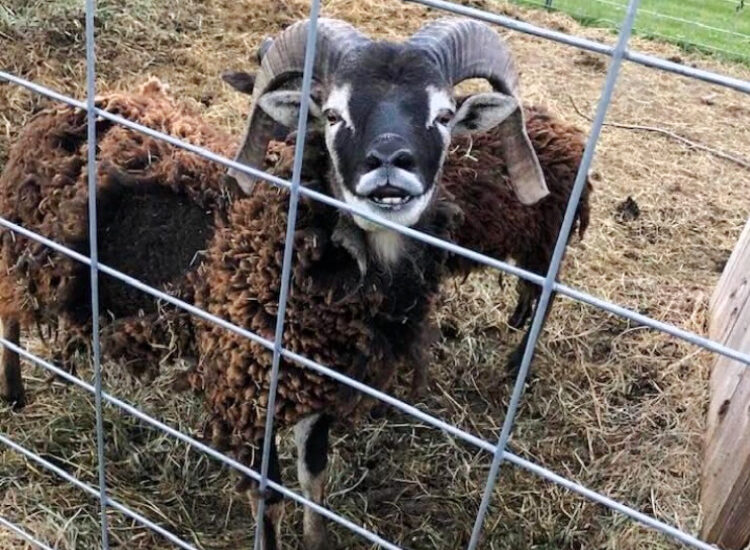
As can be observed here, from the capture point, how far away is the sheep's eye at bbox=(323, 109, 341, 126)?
240 cm

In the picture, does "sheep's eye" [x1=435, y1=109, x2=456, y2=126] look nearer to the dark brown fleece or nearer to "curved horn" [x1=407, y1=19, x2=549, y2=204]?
"curved horn" [x1=407, y1=19, x2=549, y2=204]

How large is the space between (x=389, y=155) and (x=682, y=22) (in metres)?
6.98

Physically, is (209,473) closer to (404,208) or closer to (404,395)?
(404,395)

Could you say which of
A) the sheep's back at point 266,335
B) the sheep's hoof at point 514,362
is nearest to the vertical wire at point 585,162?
the sheep's back at point 266,335

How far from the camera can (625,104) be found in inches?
247

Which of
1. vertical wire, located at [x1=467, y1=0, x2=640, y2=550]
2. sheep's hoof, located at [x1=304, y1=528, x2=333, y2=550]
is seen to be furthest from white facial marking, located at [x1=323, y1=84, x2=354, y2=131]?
sheep's hoof, located at [x1=304, y1=528, x2=333, y2=550]

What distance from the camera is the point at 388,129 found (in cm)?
223

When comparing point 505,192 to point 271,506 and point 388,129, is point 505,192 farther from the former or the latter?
point 271,506

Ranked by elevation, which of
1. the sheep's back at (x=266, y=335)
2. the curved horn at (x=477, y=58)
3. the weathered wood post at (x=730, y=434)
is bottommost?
the weathered wood post at (x=730, y=434)

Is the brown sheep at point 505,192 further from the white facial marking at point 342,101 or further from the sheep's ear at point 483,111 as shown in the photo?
the white facial marking at point 342,101

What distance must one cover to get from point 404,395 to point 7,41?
3696 mm

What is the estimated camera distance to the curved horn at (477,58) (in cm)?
248

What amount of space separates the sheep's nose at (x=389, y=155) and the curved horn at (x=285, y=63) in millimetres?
395

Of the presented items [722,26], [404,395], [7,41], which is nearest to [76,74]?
[7,41]
